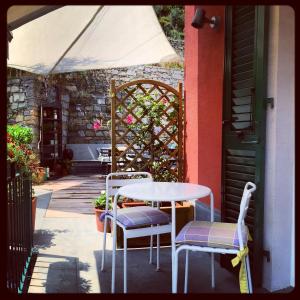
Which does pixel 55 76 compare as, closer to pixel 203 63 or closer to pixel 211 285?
pixel 203 63

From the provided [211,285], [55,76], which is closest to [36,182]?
[55,76]

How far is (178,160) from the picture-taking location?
4.31 metres

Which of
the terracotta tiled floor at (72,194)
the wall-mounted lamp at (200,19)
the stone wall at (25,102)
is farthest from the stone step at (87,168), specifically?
the wall-mounted lamp at (200,19)

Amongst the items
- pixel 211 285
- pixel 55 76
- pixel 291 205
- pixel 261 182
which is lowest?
pixel 211 285

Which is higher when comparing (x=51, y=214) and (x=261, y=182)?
(x=261, y=182)

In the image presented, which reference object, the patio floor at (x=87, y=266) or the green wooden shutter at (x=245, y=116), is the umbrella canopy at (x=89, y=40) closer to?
the green wooden shutter at (x=245, y=116)

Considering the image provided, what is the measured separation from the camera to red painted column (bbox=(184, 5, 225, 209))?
3416mm

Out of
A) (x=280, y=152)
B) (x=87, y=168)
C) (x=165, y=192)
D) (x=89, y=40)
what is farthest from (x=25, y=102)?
(x=280, y=152)

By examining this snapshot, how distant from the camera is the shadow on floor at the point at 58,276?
97.5 inches

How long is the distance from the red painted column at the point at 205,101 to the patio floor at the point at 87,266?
802 millimetres

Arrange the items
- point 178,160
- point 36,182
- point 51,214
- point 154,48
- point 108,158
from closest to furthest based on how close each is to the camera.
A: point 154,48 < point 178,160 < point 51,214 < point 36,182 < point 108,158

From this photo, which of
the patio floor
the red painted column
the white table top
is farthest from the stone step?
the white table top

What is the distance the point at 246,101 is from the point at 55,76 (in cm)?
769

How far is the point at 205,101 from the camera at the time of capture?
3648 millimetres
